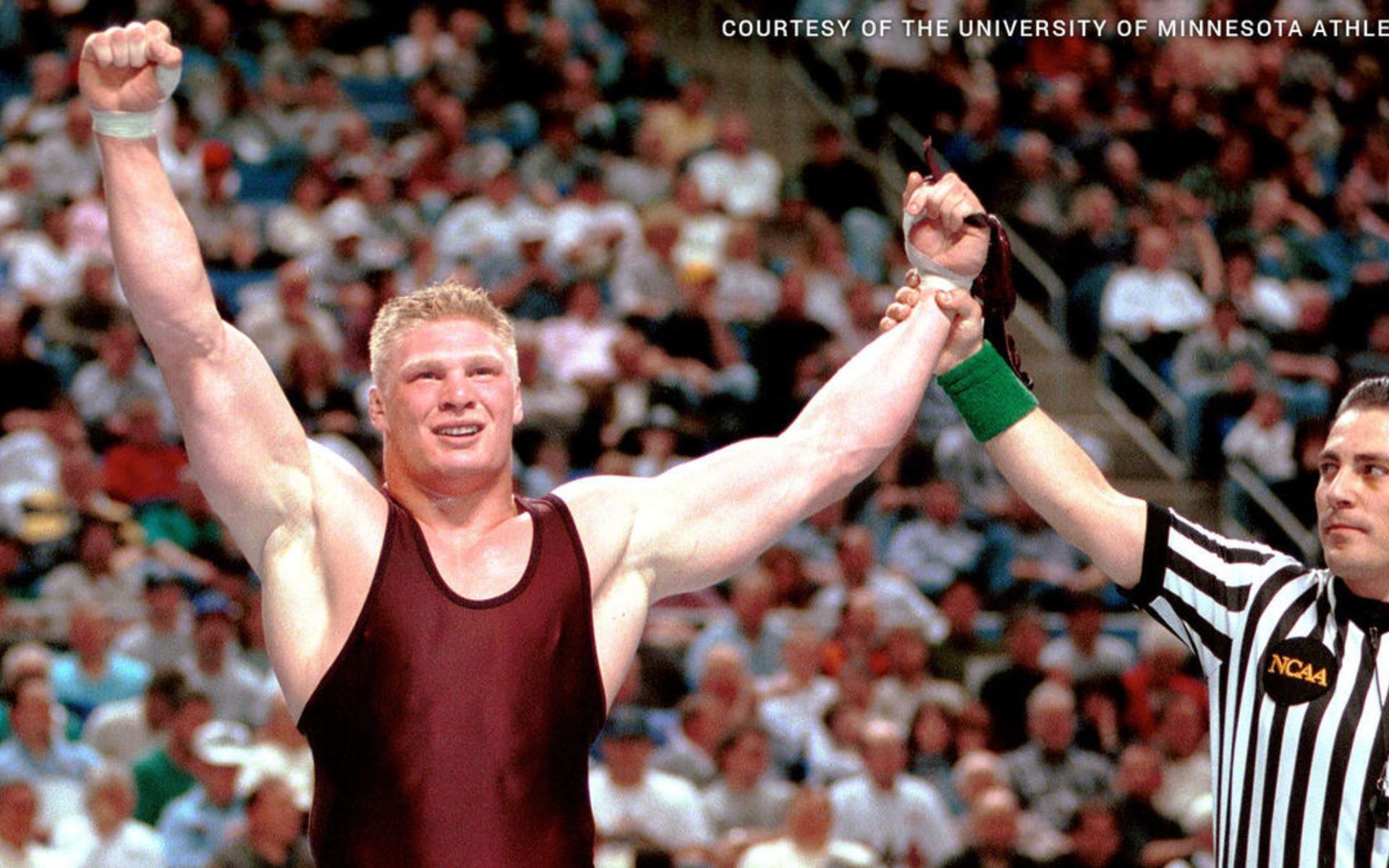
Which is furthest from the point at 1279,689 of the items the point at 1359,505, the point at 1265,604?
the point at 1359,505

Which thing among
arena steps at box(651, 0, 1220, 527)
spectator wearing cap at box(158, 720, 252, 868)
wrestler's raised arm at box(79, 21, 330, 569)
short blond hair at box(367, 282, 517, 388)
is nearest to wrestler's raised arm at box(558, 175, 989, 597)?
short blond hair at box(367, 282, 517, 388)

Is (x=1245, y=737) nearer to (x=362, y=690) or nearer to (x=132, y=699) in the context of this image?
(x=362, y=690)

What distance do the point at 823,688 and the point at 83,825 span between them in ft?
9.77

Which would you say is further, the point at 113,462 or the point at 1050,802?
the point at 113,462

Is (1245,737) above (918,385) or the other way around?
the other way around

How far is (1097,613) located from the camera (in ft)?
27.6

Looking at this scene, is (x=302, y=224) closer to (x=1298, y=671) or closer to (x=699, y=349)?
(x=699, y=349)

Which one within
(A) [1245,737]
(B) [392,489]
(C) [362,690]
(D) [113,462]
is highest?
(B) [392,489]

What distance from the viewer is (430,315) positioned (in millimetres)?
3281

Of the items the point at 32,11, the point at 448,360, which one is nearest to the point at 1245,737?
the point at 448,360

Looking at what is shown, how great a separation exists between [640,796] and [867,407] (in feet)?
13.2

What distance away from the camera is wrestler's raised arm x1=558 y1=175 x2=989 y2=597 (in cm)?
333

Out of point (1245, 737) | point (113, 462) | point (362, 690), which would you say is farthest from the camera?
point (113, 462)

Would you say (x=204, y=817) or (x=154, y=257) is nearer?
(x=154, y=257)
